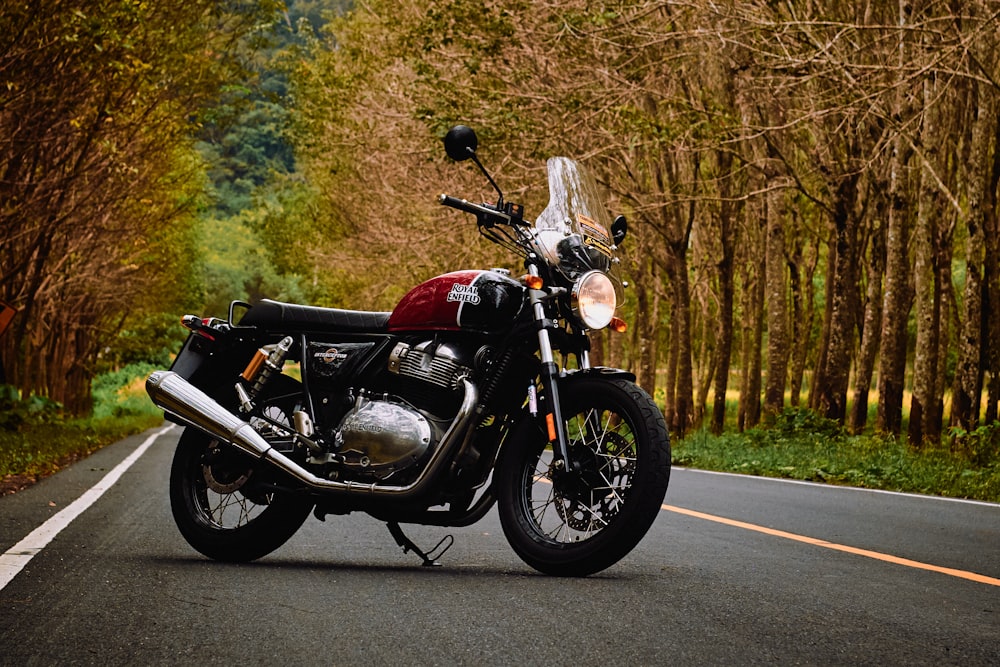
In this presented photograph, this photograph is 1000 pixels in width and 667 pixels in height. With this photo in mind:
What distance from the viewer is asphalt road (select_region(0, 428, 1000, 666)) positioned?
4.26m

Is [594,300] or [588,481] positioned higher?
[594,300]

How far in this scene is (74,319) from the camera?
41.1m

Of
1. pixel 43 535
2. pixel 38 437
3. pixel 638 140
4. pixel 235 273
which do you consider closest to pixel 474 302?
pixel 43 535

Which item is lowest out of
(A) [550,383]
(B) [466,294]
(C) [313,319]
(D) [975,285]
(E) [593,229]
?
(A) [550,383]

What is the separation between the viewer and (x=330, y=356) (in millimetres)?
6641

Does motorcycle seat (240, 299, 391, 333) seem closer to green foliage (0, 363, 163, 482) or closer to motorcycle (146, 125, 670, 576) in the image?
motorcycle (146, 125, 670, 576)

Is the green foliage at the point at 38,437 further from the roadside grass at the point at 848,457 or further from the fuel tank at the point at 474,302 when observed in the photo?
the roadside grass at the point at 848,457

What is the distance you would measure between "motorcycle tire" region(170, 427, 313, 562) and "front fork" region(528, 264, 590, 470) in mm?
1448

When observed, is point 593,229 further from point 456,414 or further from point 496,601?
point 496,601

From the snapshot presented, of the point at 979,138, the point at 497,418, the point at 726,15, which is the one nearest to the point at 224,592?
the point at 497,418

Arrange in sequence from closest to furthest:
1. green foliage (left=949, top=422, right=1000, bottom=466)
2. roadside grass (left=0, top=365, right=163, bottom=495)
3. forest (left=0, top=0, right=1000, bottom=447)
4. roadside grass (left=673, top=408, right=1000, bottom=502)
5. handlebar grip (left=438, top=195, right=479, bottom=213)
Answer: handlebar grip (left=438, top=195, right=479, bottom=213) → roadside grass (left=673, top=408, right=1000, bottom=502) → roadside grass (left=0, top=365, right=163, bottom=495) → green foliage (left=949, top=422, right=1000, bottom=466) → forest (left=0, top=0, right=1000, bottom=447)

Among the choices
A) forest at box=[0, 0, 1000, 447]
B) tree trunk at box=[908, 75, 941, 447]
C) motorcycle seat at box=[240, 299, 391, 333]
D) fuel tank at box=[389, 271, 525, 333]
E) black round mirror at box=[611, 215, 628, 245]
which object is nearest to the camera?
fuel tank at box=[389, 271, 525, 333]

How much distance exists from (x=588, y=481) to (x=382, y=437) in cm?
107

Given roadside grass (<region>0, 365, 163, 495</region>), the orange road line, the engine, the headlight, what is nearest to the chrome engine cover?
the engine
